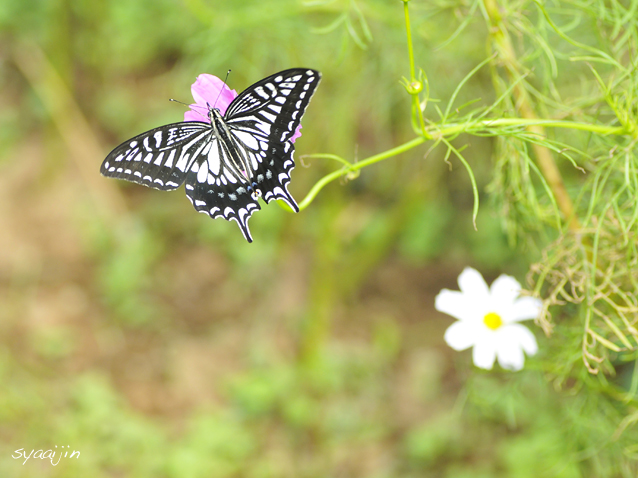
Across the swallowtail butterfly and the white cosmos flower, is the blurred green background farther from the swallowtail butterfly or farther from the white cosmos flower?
the white cosmos flower

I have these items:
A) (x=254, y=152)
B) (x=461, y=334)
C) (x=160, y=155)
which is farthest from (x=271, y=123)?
(x=461, y=334)

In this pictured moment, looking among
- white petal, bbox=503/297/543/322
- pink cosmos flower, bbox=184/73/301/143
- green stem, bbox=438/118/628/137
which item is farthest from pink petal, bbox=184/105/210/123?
white petal, bbox=503/297/543/322

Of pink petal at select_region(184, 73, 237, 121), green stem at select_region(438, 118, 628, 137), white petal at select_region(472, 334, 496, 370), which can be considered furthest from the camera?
white petal at select_region(472, 334, 496, 370)

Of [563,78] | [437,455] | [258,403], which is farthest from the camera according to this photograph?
[258,403]

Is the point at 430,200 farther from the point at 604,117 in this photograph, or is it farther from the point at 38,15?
the point at 38,15

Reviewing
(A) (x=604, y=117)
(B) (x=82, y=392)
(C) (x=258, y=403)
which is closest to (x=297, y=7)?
(A) (x=604, y=117)

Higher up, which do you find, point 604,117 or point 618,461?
point 604,117
